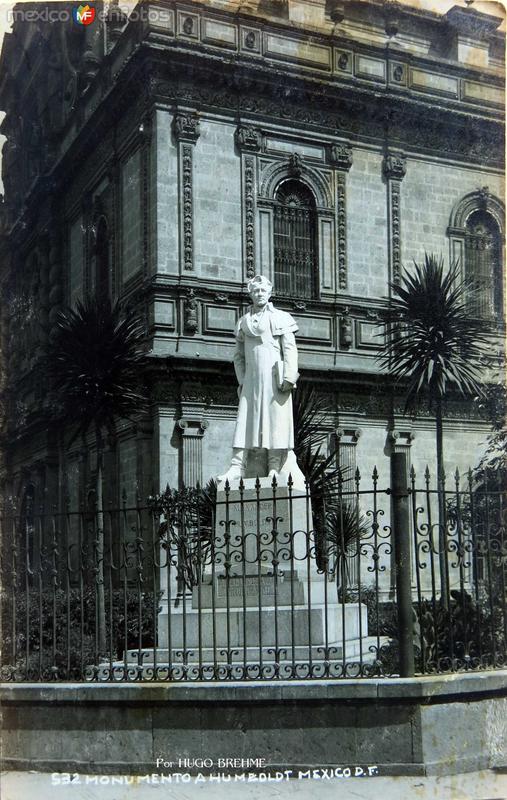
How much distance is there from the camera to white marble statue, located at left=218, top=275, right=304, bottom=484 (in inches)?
425

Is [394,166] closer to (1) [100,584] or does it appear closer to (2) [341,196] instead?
(2) [341,196]

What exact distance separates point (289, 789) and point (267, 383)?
13.3 feet

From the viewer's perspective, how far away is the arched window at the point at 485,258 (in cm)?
2509

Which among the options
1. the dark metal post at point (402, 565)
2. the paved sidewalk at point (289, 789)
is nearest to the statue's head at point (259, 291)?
the dark metal post at point (402, 565)

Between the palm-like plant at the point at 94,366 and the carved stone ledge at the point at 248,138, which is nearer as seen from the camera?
the palm-like plant at the point at 94,366

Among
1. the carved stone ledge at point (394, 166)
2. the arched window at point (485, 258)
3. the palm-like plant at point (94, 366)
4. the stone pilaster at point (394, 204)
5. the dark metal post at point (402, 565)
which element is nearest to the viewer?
the dark metal post at point (402, 565)

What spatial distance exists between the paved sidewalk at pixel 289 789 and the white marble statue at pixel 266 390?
322 centimetres

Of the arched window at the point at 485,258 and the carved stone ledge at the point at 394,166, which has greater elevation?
the carved stone ledge at the point at 394,166

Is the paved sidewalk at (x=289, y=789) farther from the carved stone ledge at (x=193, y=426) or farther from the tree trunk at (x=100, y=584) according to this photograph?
the carved stone ledge at (x=193, y=426)

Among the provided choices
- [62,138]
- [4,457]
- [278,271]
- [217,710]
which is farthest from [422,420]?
[217,710]

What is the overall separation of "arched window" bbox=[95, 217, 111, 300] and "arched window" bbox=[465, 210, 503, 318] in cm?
791

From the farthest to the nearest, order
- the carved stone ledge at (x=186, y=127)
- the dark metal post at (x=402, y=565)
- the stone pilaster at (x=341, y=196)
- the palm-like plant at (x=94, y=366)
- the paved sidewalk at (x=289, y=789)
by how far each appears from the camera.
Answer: the stone pilaster at (x=341, y=196) < the carved stone ledge at (x=186, y=127) < the palm-like plant at (x=94, y=366) < the dark metal post at (x=402, y=565) < the paved sidewalk at (x=289, y=789)

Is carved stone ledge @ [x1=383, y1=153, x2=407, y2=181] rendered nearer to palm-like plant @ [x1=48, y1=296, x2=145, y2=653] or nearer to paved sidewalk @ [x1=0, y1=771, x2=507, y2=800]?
palm-like plant @ [x1=48, y1=296, x2=145, y2=653]

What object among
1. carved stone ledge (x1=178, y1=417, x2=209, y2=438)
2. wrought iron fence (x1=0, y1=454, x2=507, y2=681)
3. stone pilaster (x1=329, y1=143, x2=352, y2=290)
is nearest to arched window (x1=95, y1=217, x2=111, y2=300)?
carved stone ledge (x1=178, y1=417, x2=209, y2=438)
